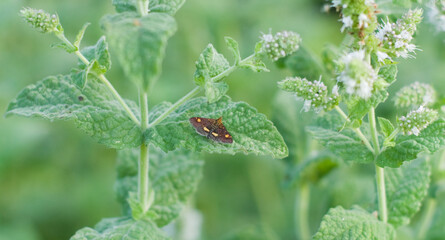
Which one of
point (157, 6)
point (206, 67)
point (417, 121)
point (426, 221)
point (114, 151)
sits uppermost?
point (114, 151)

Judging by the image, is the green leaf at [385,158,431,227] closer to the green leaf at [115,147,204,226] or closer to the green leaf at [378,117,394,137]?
the green leaf at [378,117,394,137]

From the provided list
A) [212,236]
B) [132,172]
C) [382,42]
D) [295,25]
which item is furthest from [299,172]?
[295,25]

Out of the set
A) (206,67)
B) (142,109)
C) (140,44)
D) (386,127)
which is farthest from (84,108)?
(386,127)

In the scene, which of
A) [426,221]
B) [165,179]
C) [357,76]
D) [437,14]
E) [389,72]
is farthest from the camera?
[426,221]

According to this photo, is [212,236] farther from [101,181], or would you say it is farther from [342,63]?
[342,63]

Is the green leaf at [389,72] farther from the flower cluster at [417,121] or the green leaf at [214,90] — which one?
the green leaf at [214,90]

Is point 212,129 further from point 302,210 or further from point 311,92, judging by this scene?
point 302,210

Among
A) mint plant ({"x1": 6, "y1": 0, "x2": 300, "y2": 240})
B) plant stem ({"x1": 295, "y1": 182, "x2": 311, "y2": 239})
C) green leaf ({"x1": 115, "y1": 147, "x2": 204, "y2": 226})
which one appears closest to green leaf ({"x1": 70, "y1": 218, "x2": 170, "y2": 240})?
mint plant ({"x1": 6, "y1": 0, "x2": 300, "y2": 240})
